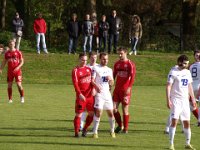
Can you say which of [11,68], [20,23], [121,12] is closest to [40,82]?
[20,23]

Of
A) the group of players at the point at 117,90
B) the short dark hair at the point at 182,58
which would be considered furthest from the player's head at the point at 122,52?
the short dark hair at the point at 182,58

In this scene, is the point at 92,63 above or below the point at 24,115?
above

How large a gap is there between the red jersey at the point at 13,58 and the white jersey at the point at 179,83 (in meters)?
10.4

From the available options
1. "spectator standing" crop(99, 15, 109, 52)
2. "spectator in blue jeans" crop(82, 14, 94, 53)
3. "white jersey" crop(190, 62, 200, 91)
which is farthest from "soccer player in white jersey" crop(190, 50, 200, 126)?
"spectator in blue jeans" crop(82, 14, 94, 53)

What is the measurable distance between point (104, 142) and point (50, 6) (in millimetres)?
51300

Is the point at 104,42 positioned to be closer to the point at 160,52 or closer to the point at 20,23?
the point at 20,23

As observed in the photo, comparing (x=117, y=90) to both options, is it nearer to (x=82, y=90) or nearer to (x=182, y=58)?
(x=82, y=90)

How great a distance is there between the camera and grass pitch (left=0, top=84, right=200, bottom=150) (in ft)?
51.7

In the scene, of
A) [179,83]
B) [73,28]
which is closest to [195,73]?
[179,83]

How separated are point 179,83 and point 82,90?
8.56 feet

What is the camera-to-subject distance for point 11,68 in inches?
987

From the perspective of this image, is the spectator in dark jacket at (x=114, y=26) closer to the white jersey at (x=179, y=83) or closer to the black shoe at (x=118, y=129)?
the black shoe at (x=118, y=129)

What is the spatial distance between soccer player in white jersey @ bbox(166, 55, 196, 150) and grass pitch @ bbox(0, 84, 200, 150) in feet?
1.86

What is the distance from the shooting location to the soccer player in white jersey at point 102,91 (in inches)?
663
